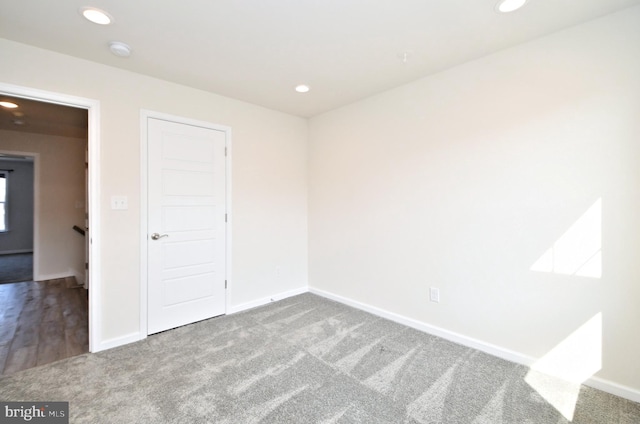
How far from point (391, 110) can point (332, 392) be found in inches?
105

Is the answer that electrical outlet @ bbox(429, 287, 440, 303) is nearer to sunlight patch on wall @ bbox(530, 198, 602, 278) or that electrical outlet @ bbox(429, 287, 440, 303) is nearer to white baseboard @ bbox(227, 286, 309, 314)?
sunlight patch on wall @ bbox(530, 198, 602, 278)

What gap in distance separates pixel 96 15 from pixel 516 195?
322 centimetres

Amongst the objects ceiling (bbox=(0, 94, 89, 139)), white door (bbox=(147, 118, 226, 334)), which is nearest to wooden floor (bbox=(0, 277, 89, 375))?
white door (bbox=(147, 118, 226, 334))

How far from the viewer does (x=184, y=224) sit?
10.0ft

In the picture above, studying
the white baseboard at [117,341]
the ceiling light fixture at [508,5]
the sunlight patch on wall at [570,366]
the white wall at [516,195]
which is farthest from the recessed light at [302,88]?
the sunlight patch on wall at [570,366]

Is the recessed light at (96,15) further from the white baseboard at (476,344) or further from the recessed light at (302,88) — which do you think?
the white baseboard at (476,344)

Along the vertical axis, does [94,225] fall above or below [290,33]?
below

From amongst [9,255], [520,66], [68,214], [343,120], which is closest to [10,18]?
[343,120]

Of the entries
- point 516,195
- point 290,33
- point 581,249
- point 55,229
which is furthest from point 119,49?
point 55,229

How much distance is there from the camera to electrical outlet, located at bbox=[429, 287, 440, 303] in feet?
9.18

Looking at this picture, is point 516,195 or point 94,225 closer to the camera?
point 516,195

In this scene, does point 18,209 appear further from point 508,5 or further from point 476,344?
point 508,5

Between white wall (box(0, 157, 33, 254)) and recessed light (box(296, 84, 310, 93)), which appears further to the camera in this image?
white wall (box(0, 157, 33, 254))

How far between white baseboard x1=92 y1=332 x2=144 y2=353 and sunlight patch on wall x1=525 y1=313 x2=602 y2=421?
3.23 meters
